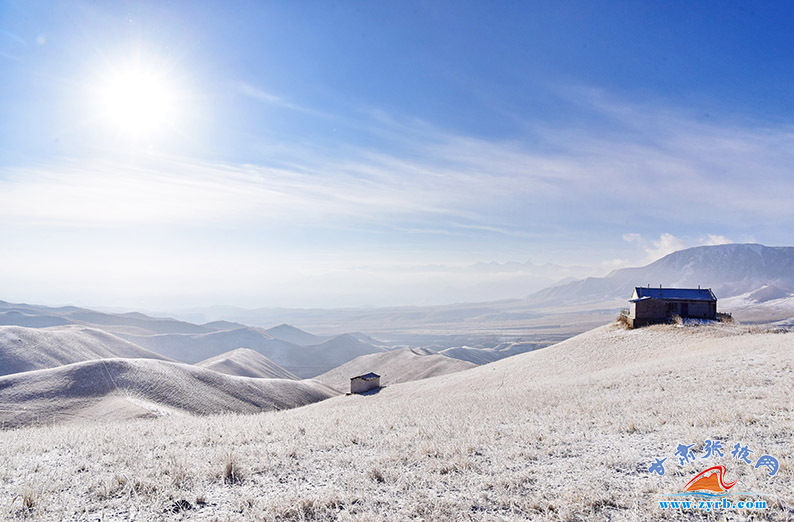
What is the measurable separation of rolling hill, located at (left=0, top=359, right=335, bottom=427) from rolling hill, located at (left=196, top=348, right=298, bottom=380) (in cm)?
4067

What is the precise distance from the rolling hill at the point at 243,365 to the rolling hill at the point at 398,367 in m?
18.5

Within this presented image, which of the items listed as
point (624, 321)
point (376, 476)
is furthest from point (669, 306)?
point (376, 476)

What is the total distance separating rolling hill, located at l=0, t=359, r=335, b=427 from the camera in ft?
126

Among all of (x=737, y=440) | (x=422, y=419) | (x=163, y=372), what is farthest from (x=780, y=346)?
(x=163, y=372)

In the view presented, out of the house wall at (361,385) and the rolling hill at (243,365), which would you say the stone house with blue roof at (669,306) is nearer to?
the house wall at (361,385)

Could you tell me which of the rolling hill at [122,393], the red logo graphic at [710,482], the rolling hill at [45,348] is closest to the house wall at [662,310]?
the red logo graphic at [710,482]

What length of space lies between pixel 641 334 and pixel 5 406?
6971cm

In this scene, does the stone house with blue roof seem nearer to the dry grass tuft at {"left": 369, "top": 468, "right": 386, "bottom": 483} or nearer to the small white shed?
the small white shed

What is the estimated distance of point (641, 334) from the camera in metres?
40.9

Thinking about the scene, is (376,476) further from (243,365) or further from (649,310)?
(243,365)

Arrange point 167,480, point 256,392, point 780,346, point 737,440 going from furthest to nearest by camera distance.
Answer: point 256,392, point 780,346, point 737,440, point 167,480

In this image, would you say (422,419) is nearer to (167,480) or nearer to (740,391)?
(167,480)

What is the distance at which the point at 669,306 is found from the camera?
4547cm

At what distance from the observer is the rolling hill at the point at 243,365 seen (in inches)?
4170
